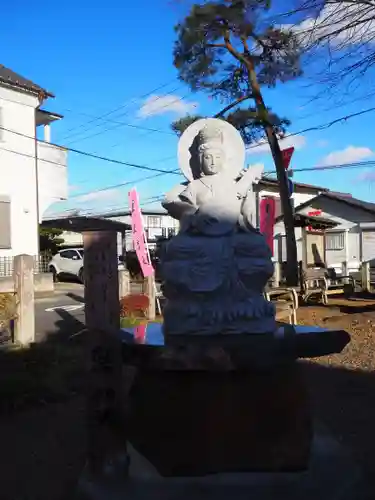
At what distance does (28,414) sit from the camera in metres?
5.34

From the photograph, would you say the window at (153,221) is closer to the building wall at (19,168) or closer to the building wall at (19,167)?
the building wall at (19,167)

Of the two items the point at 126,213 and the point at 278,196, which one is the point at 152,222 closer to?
the point at 126,213

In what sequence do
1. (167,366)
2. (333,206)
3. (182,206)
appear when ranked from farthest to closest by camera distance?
(333,206) → (182,206) → (167,366)

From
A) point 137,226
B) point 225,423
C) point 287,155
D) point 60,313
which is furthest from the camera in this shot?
point 287,155

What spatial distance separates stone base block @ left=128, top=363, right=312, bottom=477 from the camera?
373 cm

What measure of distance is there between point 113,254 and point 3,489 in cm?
192

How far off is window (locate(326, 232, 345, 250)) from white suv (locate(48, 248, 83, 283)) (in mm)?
11625

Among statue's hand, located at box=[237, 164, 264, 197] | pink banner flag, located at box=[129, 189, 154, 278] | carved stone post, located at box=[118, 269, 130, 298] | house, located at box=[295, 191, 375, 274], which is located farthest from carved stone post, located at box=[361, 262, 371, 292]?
statue's hand, located at box=[237, 164, 264, 197]


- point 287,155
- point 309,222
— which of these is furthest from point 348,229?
point 287,155

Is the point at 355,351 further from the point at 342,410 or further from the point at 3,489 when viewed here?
the point at 3,489

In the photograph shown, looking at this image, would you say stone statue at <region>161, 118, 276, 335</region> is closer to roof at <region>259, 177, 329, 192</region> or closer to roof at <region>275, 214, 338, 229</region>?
roof at <region>275, 214, 338, 229</region>

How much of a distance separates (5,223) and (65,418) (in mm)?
12966

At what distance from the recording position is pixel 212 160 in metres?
4.93

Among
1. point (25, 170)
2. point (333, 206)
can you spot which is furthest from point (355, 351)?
point (333, 206)
